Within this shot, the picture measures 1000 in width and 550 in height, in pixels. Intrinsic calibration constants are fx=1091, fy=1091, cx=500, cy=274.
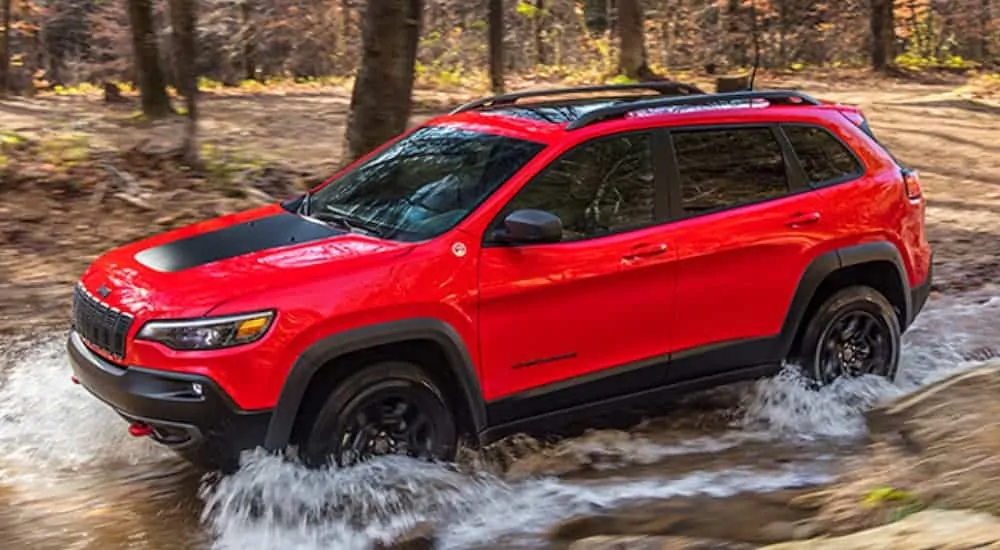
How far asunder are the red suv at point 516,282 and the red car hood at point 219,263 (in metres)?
0.02

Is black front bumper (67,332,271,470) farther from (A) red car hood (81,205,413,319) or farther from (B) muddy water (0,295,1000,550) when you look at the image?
(A) red car hood (81,205,413,319)

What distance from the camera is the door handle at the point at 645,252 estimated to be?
5.62 metres

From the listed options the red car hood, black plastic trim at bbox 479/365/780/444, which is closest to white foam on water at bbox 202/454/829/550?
black plastic trim at bbox 479/365/780/444

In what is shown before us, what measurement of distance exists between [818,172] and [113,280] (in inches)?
158

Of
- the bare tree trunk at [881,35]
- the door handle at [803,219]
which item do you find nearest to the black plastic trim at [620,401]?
the door handle at [803,219]

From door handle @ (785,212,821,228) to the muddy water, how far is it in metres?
0.92

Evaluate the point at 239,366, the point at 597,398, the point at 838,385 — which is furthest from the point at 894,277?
the point at 239,366

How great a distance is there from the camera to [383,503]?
4.97m

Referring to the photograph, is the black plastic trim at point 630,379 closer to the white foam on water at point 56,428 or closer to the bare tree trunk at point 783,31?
the white foam on water at point 56,428

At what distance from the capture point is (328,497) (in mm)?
4887

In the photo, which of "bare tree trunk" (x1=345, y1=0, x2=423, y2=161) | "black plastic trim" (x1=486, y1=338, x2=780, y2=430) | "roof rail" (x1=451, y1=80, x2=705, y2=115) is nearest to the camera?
"black plastic trim" (x1=486, y1=338, x2=780, y2=430)

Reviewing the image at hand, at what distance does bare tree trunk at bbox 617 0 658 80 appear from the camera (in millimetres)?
23531

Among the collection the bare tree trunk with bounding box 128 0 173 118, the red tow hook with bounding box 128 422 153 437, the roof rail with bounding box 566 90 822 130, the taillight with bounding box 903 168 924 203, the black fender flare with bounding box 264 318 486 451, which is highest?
the bare tree trunk with bounding box 128 0 173 118

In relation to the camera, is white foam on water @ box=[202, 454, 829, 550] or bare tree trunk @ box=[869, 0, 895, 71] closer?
white foam on water @ box=[202, 454, 829, 550]
